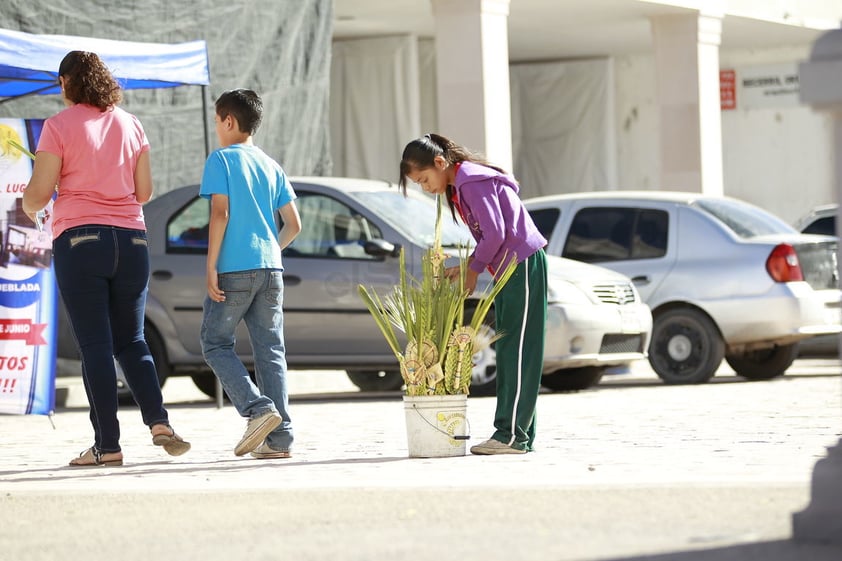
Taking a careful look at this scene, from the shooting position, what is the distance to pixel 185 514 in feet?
19.7

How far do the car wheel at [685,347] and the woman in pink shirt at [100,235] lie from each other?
6.68 meters

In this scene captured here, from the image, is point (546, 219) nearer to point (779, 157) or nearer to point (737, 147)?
point (737, 147)

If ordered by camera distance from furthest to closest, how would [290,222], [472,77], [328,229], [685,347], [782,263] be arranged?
[472,77] → [685,347] → [782,263] → [328,229] → [290,222]

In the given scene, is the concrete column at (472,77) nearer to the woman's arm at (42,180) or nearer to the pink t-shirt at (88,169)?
the pink t-shirt at (88,169)

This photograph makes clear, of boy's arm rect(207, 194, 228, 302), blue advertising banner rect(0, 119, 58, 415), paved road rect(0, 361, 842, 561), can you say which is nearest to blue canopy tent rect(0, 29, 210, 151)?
blue advertising banner rect(0, 119, 58, 415)

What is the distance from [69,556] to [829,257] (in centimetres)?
951

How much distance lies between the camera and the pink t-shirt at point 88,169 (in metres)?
7.62

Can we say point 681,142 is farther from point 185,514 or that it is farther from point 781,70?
point 185,514

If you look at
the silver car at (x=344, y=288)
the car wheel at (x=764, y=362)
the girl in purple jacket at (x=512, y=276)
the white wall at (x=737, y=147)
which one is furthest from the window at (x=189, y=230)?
the white wall at (x=737, y=147)

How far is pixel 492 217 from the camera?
7680 mm

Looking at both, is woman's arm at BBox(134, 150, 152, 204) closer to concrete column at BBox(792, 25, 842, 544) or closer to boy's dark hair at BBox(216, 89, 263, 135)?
boy's dark hair at BBox(216, 89, 263, 135)

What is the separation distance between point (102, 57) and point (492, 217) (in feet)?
13.3

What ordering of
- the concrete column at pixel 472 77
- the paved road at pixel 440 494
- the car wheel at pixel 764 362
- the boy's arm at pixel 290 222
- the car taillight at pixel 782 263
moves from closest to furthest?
the paved road at pixel 440 494
the boy's arm at pixel 290 222
the car taillight at pixel 782 263
the car wheel at pixel 764 362
the concrete column at pixel 472 77

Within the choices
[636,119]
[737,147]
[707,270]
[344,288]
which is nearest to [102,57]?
[344,288]
